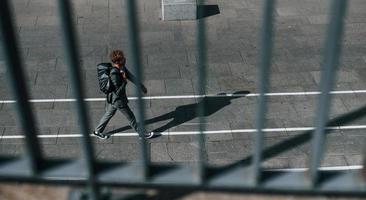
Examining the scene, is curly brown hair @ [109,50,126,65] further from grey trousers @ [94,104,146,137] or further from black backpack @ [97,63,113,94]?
grey trousers @ [94,104,146,137]

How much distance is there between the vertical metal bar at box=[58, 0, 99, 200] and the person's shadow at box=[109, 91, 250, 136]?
688 centimetres

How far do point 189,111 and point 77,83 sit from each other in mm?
7578

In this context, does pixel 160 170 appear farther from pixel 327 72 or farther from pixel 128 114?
pixel 128 114

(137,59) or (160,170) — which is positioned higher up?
(137,59)

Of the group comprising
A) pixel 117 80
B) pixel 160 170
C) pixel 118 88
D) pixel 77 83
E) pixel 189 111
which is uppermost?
pixel 77 83

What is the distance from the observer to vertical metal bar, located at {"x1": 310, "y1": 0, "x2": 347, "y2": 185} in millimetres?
1613

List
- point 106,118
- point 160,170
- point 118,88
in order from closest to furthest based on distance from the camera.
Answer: point 160,170
point 118,88
point 106,118

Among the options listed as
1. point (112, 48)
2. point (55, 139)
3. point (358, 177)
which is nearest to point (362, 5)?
point (112, 48)

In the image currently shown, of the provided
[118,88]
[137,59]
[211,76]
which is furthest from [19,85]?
[211,76]

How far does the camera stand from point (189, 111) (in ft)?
30.8

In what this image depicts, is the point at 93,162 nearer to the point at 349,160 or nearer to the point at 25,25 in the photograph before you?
the point at 349,160

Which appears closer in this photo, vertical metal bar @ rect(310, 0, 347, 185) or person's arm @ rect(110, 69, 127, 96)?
vertical metal bar @ rect(310, 0, 347, 185)

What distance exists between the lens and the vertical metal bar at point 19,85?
169 cm

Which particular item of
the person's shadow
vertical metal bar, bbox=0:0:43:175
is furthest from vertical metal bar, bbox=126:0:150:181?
the person's shadow
